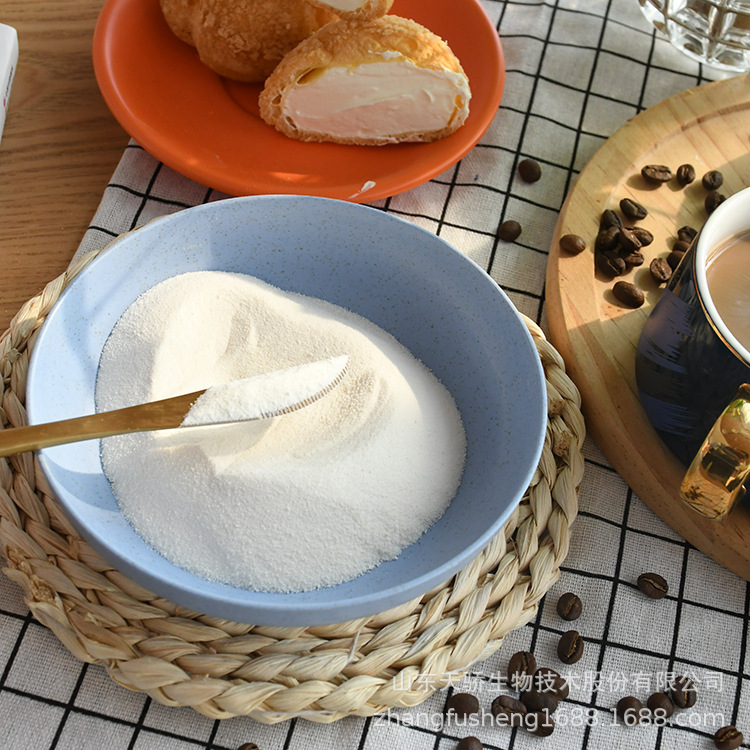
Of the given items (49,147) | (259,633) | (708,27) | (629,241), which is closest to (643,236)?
(629,241)

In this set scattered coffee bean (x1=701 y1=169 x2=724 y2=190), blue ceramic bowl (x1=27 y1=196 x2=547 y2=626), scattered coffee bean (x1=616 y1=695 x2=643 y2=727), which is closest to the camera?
blue ceramic bowl (x1=27 y1=196 x2=547 y2=626)

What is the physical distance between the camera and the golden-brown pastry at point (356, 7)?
932 mm

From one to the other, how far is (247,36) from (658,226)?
1.77 ft

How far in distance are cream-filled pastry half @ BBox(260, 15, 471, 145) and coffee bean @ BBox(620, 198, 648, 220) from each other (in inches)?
8.6

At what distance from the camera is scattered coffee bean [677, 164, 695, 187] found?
3.27 feet

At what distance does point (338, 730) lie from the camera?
68 centimetres

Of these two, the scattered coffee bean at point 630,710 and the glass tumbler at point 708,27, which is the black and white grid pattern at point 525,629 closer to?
the scattered coffee bean at point 630,710

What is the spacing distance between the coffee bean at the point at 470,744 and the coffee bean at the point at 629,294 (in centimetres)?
48

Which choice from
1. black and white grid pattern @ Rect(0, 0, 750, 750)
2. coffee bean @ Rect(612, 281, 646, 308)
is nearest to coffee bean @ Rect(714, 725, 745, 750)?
black and white grid pattern @ Rect(0, 0, 750, 750)

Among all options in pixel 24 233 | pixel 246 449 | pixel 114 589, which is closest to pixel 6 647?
pixel 114 589

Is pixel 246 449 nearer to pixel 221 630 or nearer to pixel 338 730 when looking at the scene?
pixel 221 630

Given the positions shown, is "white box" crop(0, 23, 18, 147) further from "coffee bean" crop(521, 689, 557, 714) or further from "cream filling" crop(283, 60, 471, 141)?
"coffee bean" crop(521, 689, 557, 714)

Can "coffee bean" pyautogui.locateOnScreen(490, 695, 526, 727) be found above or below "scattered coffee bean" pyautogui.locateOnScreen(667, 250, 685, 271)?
below

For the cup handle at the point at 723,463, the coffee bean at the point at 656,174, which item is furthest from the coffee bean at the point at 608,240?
the cup handle at the point at 723,463
